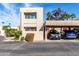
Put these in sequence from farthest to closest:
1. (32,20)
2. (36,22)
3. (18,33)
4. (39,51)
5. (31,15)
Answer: (31,15) → (32,20) → (36,22) → (18,33) → (39,51)

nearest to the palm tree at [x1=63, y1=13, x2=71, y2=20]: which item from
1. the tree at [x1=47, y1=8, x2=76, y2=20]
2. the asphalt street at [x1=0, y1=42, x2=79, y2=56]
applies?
the tree at [x1=47, y1=8, x2=76, y2=20]

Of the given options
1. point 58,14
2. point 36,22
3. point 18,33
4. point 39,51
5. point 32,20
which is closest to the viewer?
point 39,51

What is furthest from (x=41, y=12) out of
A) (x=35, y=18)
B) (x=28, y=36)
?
(x=28, y=36)

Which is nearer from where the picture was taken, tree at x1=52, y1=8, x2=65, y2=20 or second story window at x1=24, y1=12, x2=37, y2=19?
second story window at x1=24, y1=12, x2=37, y2=19

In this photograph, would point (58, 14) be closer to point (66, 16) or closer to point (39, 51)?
point (66, 16)

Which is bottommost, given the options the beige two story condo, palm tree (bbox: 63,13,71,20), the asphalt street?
the asphalt street

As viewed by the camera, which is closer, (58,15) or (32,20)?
(32,20)

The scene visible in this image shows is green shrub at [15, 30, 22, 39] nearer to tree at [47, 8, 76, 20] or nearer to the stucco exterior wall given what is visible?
the stucco exterior wall

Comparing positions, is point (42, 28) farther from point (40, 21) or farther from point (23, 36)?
point (23, 36)

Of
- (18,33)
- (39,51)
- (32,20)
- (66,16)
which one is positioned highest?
(66,16)

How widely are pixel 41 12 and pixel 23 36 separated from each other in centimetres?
588

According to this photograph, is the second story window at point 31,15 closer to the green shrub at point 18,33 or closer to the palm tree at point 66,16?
the green shrub at point 18,33

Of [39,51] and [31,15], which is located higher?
[31,15]

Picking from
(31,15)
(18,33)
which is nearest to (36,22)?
(31,15)
